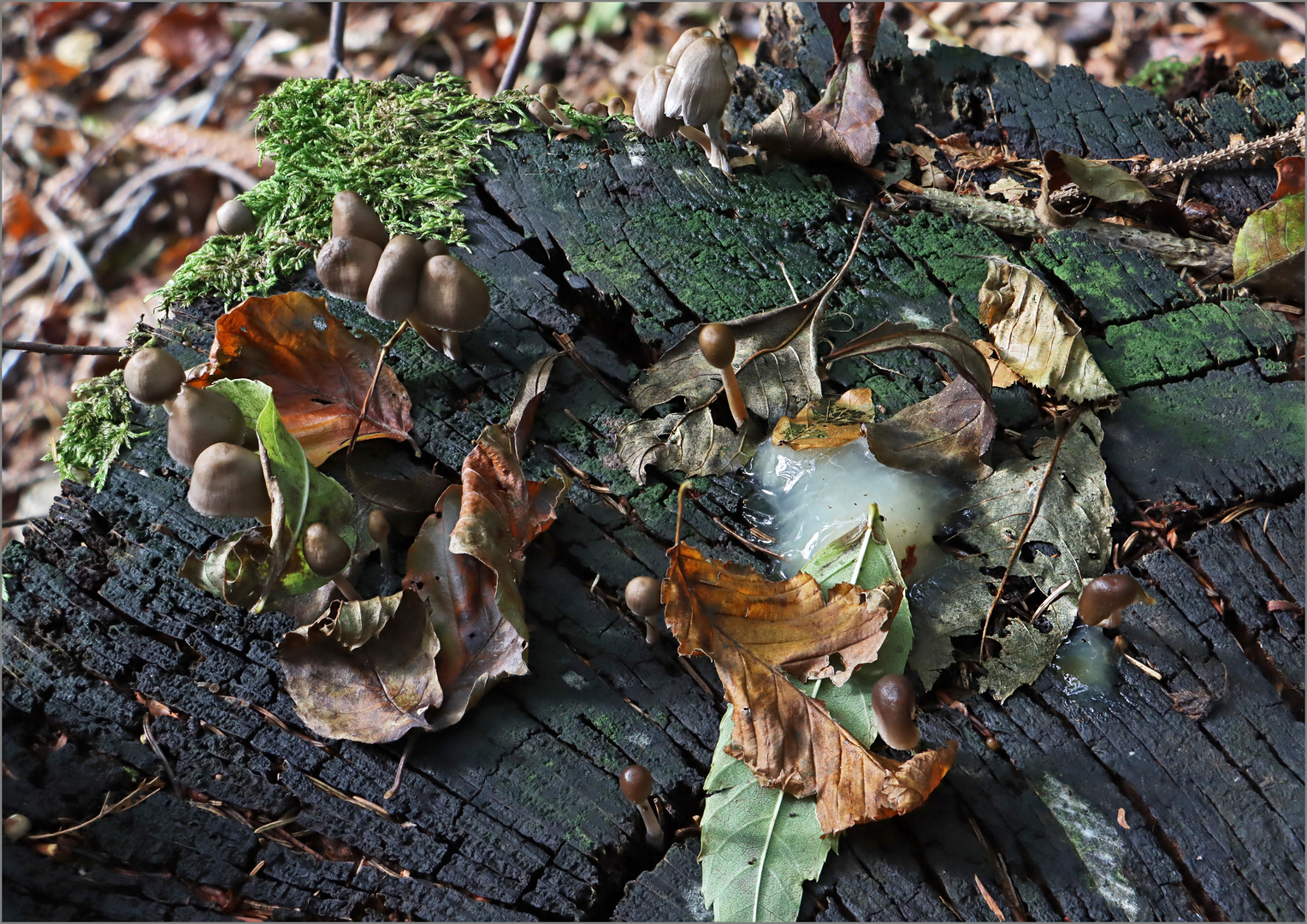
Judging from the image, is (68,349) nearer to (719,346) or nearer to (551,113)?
(551,113)

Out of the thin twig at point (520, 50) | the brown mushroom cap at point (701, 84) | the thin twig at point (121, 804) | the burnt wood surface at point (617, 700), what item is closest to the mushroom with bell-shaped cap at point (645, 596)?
the burnt wood surface at point (617, 700)

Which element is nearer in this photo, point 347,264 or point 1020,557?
point 1020,557

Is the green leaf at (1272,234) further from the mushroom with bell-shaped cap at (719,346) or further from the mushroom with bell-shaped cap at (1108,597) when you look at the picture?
the mushroom with bell-shaped cap at (719,346)

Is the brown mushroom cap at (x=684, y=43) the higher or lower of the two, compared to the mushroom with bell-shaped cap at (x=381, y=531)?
higher

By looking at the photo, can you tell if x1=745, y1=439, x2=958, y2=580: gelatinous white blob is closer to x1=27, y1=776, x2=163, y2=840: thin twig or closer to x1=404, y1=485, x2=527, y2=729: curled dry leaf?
x1=404, y1=485, x2=527, y2=729: curled dry leaf

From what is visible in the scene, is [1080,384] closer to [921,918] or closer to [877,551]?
[877,551]

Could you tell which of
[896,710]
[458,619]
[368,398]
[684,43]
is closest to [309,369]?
[368,398]
